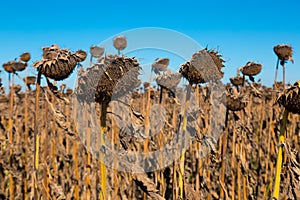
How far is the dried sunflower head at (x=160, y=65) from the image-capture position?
4266 mm

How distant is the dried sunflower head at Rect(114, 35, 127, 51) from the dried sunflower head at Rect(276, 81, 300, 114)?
9.05 ft

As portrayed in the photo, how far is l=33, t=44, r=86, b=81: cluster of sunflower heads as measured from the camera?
6.54 ft

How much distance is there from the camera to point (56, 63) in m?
1.99

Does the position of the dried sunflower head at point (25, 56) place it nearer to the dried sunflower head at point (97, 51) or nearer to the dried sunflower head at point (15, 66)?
the dried sunflower head at point (15, 66)

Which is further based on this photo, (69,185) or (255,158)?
(255,158)

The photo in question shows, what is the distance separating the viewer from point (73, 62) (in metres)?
2.03

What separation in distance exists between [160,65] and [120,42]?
0.54m

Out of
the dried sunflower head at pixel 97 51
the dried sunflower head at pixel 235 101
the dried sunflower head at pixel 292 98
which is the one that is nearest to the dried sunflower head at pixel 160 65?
the dried sunflower head at pixel 97 51

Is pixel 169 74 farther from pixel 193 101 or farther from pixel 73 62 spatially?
pixel 73 62

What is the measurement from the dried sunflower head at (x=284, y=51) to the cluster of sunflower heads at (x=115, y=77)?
2.65m

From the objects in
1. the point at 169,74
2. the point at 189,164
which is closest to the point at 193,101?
the point at 169,74

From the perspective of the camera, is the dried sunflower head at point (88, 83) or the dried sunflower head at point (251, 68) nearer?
the dried sunflower head at point (88, 83)

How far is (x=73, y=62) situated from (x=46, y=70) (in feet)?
0.50

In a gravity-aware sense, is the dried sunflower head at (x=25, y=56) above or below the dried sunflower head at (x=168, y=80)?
above
